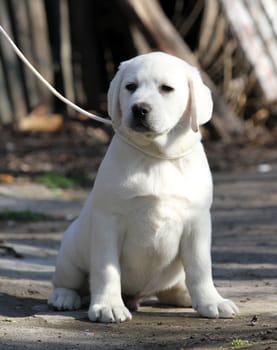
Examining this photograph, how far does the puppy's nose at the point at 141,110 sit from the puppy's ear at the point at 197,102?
10.9 inches

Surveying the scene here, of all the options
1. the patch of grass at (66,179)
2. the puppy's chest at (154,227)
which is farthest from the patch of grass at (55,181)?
the puppy's chest at (154,227)

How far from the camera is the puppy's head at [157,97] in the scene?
470cm

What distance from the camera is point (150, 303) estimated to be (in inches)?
216

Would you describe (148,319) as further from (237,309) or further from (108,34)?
(108,34)

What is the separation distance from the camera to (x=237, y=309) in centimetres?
492

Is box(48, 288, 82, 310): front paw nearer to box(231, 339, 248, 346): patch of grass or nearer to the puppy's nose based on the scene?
the puppy's nose

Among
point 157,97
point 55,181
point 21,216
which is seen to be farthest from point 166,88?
point 55,181

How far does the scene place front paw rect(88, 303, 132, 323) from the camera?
15.6 feet

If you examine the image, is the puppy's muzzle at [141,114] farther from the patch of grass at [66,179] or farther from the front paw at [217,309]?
the patch of grass at [66,179]

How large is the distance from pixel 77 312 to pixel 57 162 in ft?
21.5

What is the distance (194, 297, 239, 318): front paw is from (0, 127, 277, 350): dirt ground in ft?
0.18

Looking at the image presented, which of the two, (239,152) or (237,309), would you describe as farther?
(239,152)

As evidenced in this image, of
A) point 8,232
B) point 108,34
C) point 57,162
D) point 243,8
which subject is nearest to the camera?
point 8,232

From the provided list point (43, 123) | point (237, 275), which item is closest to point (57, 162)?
point (43, 123)
